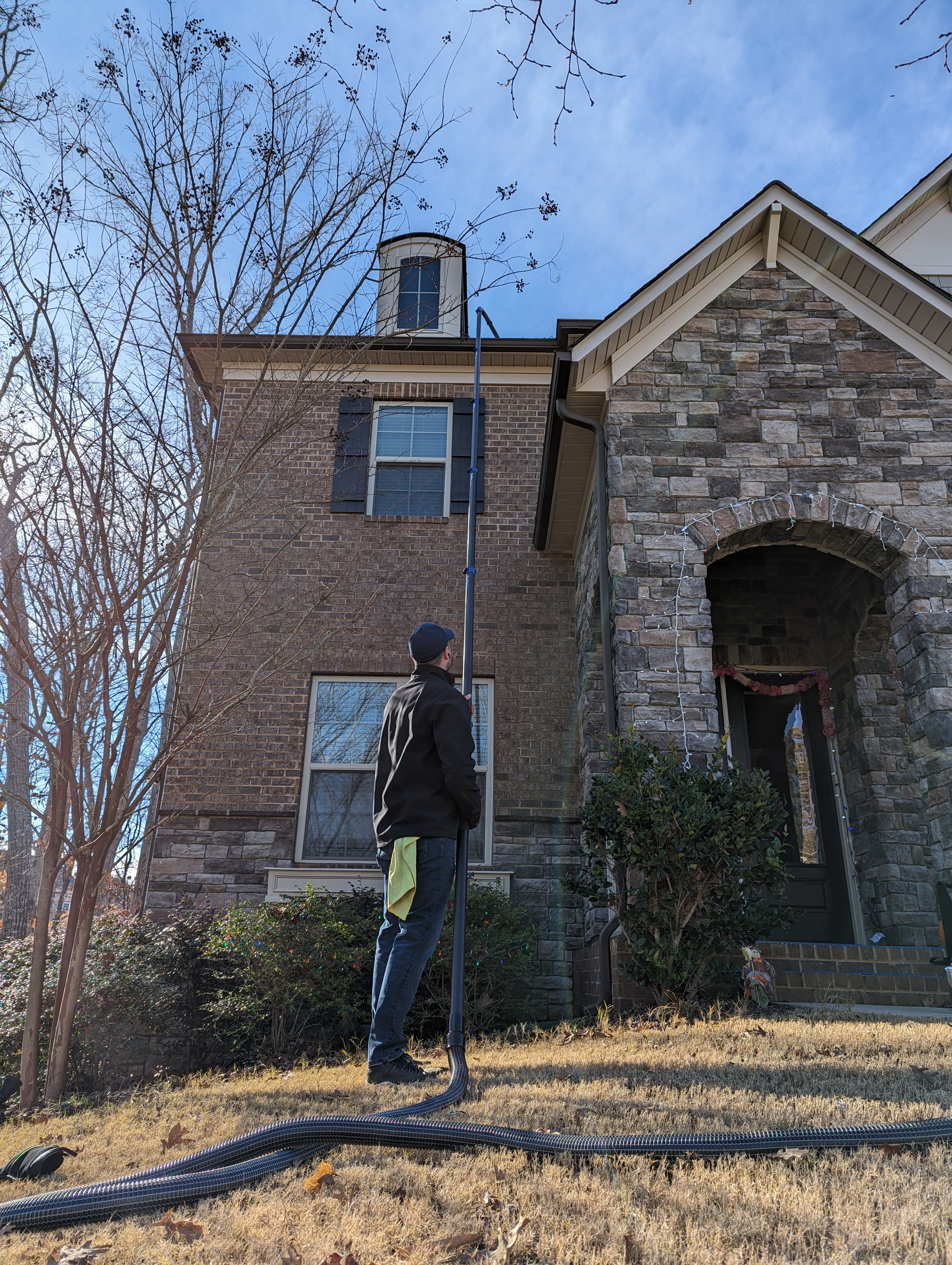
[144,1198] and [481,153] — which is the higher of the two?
[481,153]

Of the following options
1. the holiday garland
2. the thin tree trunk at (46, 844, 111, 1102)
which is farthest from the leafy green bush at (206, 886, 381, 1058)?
the holiday garland

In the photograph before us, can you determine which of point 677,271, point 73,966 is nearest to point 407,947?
point 73,966

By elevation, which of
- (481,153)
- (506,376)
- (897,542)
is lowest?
(897,542)

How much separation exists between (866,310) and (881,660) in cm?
286

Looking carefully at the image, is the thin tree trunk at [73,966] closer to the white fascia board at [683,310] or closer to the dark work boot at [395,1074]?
the dark work boot at [395,1074]

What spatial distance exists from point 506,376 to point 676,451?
12.4 feet

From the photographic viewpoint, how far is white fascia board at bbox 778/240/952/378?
684cm

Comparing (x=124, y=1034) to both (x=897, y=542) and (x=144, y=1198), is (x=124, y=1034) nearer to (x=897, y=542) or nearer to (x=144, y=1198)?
(x=144, y=1198)

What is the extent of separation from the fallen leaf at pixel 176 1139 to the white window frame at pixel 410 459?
6.78m

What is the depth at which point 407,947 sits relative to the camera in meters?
3.84

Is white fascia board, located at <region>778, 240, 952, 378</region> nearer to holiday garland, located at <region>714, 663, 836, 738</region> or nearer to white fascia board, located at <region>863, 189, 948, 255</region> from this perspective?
holiday garland, located at <region>714, 663, 836, 738</region>

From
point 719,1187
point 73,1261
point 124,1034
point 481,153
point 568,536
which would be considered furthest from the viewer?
point 568,536

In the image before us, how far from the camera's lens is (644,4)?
3268mm

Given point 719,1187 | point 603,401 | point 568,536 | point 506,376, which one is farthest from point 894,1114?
point 506,376
